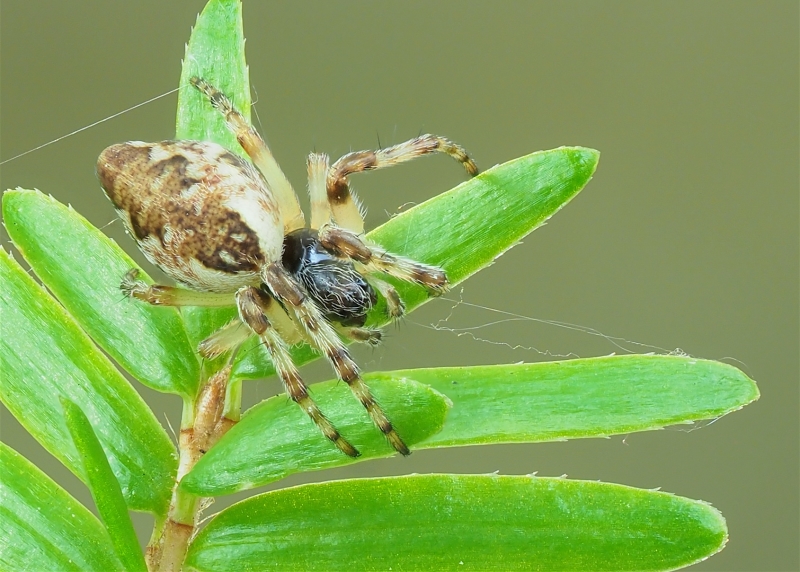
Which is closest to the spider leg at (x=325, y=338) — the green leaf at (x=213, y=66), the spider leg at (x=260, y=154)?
the spider leg at (x=260, y=154)

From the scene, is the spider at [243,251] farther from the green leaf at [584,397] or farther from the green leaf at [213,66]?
the green leaf at [584,397]

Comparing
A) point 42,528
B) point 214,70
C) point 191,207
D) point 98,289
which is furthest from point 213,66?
point 42,528

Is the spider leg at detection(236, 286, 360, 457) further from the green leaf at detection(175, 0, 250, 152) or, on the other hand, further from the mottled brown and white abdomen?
the green leaf at detection(175, 0, 250, 152)

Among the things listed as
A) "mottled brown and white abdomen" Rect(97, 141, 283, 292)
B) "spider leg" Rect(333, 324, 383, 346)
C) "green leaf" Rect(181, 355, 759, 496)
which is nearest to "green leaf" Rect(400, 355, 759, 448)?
"green leaf" Rect(181, 355, 759, 496)

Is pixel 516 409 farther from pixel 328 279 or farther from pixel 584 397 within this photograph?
pixel 328 279

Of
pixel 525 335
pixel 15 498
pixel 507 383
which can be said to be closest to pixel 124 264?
pixel 15 498

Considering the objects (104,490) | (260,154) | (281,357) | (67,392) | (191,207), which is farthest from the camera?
(260,154)
